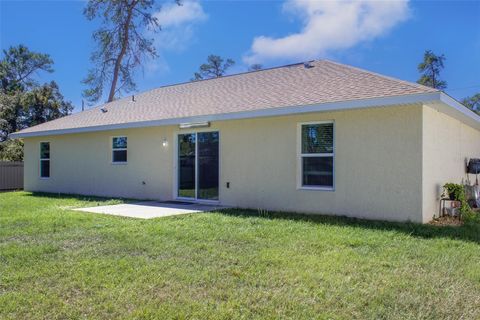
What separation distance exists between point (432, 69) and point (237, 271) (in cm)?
3536

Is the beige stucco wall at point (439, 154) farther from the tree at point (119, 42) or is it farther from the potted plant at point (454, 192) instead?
the tree at point (119, 42)

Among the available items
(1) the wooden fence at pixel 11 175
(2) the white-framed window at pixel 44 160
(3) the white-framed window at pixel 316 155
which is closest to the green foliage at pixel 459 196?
(3) the white-framed window at pixel 316 155

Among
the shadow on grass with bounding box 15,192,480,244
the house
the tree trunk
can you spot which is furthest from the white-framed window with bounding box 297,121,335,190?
the tree trunk

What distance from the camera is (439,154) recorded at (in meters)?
8.97

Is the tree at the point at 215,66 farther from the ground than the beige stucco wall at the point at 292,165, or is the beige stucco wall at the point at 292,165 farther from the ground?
the tree at the point at 215,66

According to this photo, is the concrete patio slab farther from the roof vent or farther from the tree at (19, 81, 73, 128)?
the tree at (19, 81, 73, 128)

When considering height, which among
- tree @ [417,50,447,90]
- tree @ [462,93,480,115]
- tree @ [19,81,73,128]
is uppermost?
tree @ [417,50,447,90]

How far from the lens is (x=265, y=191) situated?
1003 centimetres

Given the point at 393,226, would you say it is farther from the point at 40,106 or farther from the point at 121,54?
the point at 40,106

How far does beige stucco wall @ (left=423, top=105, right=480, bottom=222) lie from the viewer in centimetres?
808

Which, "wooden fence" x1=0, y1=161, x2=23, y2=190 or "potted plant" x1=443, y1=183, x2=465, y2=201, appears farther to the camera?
"wooden fence" x1=0, y1=161, x2=23, y2=190

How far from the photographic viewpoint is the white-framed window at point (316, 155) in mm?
9078

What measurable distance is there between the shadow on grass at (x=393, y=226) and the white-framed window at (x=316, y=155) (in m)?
0.88

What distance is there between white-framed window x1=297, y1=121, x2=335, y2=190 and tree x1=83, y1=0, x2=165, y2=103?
21.7 metres
